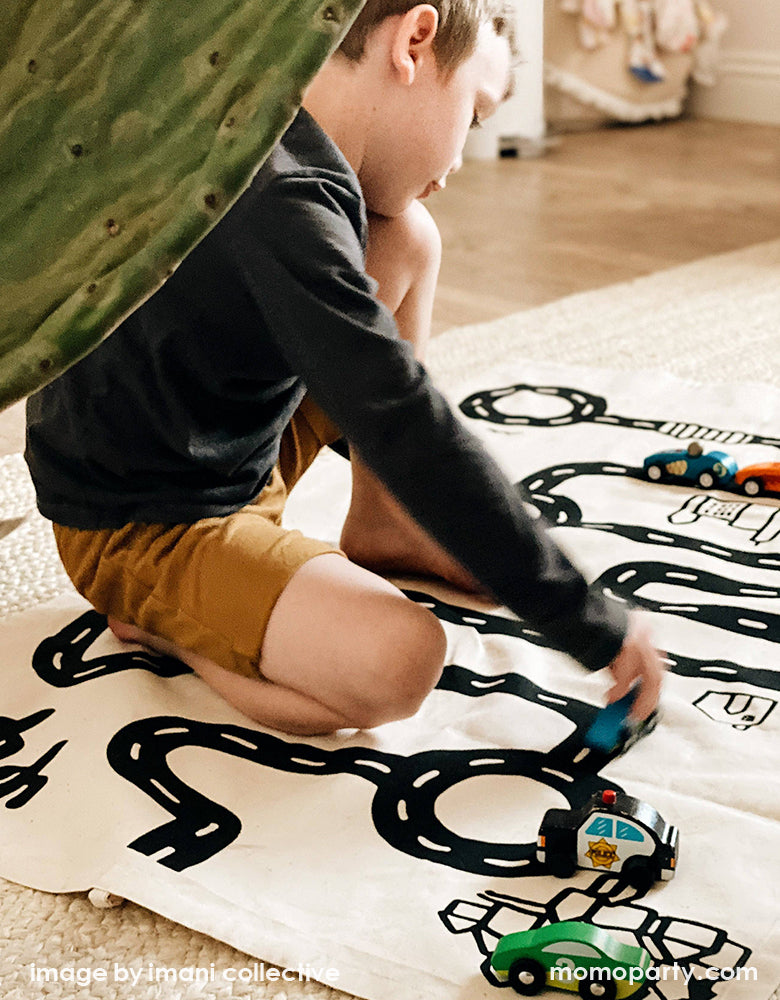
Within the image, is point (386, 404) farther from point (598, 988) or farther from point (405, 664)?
point (598, 988)

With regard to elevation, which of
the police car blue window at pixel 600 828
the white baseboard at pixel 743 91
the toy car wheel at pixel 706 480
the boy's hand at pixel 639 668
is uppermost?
the boy's hand at pixel 639 668

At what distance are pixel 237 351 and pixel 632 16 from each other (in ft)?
8.84

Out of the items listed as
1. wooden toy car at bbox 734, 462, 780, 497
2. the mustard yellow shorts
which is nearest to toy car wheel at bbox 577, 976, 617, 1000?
the mustard yellow shorts

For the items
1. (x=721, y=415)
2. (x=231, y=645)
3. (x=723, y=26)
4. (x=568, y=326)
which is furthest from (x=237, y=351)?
(x=723, y=26)

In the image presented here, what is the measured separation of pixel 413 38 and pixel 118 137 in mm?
249

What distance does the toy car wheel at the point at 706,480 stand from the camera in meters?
1.10

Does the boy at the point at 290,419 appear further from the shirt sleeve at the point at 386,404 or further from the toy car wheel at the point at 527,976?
the toy car wheel at the point at 527,976

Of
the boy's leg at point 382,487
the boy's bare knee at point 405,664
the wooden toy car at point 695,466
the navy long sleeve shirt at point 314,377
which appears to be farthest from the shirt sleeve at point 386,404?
the wooden toy car at point 695,466

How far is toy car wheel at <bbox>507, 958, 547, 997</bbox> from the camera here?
1.86 feet

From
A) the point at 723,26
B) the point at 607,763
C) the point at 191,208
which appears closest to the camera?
the point at 191,208

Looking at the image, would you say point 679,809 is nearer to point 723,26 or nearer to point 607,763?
point 607,763

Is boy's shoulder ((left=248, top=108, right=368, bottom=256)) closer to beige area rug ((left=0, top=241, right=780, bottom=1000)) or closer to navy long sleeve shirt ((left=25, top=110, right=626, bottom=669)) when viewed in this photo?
navy long sleeve shirt ((left=25, top=110, right=626, bottom=669))

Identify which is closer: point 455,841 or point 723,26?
point 455,841

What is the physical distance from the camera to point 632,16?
310cm
